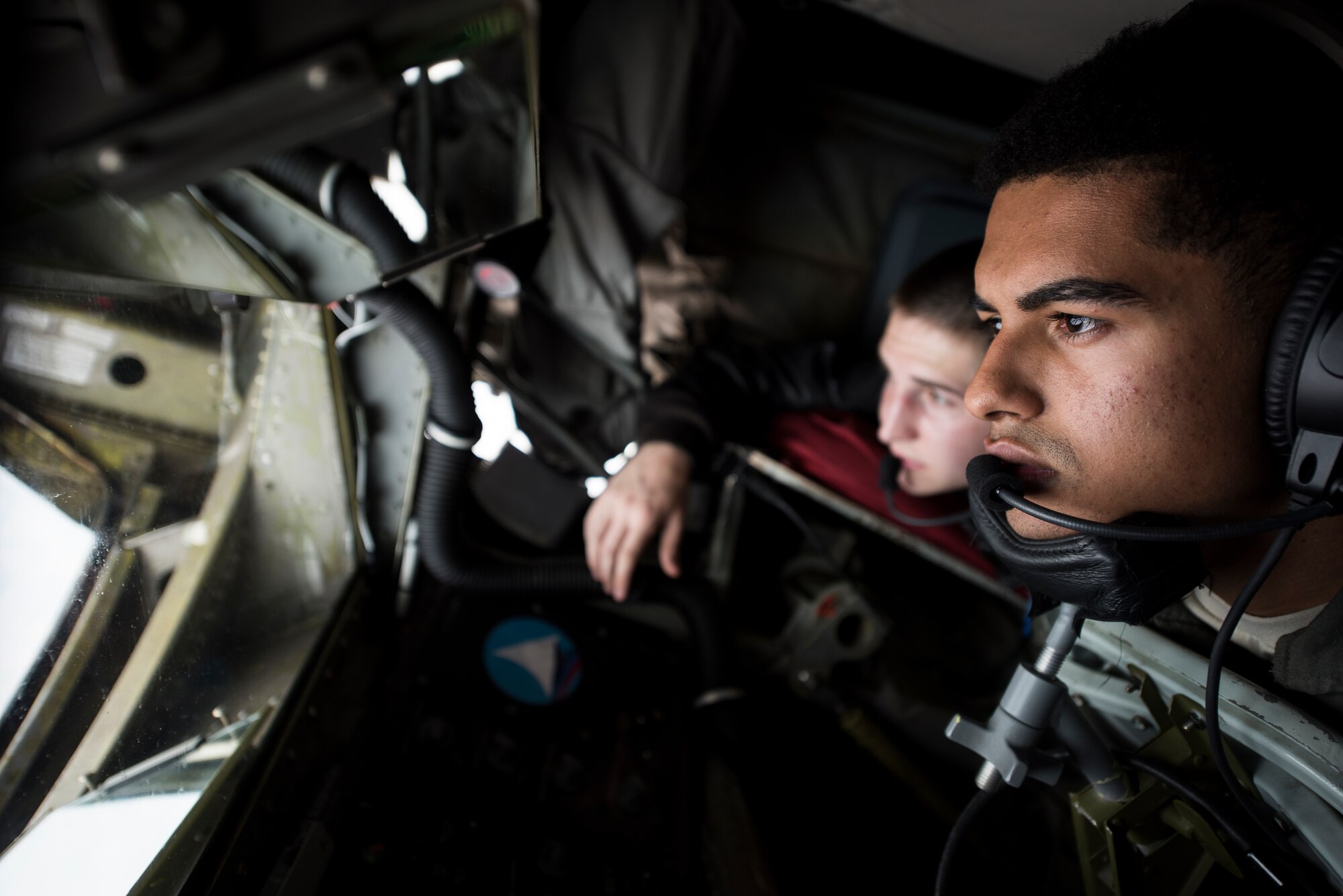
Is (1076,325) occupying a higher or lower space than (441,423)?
higher

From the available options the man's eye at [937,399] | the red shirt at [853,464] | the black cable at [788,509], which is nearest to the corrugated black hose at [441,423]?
the black cable at [788,509]

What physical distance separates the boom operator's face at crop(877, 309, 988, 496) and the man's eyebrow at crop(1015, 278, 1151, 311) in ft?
1.73

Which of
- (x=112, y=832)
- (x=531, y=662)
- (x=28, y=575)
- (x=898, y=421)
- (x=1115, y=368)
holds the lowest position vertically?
(x=531, y=662)

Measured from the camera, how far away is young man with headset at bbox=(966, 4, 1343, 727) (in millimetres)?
606

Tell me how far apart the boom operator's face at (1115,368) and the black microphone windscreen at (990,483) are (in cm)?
3

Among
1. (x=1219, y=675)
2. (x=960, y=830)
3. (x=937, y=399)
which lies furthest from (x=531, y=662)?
(x=1219, y=675)

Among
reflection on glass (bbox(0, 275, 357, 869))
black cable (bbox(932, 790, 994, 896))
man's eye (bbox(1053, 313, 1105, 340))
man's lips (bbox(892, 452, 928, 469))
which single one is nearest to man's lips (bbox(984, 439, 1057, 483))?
man's eye (bbox(1053, 313, 1105, 340))

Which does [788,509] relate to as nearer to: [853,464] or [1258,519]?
[853,464]

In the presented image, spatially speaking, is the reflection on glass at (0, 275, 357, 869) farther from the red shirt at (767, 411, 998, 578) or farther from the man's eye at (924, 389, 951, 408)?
the man's eye at (924, 389, 951, 408)

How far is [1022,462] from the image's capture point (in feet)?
2.39

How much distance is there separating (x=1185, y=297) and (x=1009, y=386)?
0.54 feet

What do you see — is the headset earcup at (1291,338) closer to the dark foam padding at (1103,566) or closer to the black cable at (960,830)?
the dark foam padding at (1103,566)

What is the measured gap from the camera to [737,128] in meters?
1.64

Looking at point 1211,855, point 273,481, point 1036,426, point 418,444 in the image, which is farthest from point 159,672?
point 1211,855
